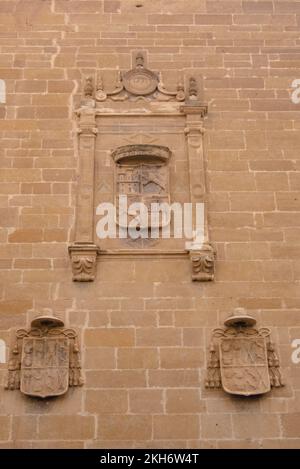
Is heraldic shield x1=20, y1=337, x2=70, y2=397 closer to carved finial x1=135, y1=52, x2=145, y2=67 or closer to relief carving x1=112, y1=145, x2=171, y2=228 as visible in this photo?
relief carving x1=112, y1=145, x2=171, y2=228

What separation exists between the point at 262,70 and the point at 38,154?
3.64m

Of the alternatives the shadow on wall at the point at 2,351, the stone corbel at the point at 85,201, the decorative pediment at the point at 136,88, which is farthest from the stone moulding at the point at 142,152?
the shadow on wall at the point at 2,351

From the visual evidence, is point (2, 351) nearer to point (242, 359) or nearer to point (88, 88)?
point (242, 359)

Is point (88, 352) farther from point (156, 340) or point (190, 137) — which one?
point (190, 137)

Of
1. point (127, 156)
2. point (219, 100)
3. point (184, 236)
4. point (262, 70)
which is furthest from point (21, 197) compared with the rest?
point (262, 70)

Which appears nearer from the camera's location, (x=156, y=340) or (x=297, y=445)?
(x=297, y=445)

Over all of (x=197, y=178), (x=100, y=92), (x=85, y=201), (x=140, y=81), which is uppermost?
(x=140, y=81)

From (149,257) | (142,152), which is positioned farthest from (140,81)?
(149,257)

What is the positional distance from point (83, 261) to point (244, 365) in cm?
240

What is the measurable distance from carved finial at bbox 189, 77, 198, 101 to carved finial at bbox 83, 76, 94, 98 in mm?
1460

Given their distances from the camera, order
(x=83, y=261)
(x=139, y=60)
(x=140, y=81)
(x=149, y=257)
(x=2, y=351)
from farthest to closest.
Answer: (x=139, y=60) < (x=140, y=81) < (x=149, y=257) < (x=83, y=261) < (x=2, y=351)

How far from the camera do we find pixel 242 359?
834 cm

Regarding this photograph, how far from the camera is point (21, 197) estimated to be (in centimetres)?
948

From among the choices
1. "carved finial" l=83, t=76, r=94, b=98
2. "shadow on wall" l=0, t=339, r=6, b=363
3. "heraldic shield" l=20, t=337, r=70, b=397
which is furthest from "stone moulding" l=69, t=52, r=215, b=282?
"shadow on wall" l=0, t=339, r=6, b=363
